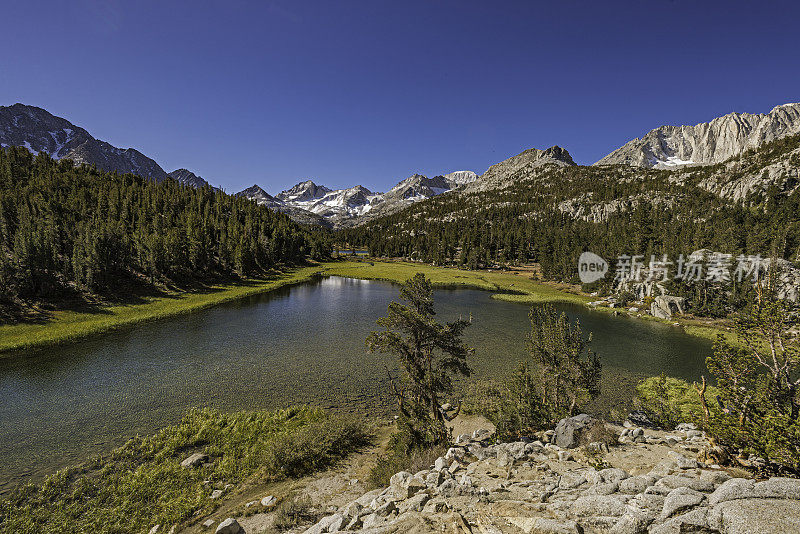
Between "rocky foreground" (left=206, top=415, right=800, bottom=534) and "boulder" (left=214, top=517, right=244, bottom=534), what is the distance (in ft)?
0.14

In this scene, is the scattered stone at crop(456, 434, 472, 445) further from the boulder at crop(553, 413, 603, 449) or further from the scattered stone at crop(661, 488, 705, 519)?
the scattered stone at crop(661, 488, 705, 519)

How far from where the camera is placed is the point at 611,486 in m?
10.6

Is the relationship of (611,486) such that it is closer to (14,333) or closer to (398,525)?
(398,525)

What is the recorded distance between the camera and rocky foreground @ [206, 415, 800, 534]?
24.7 feet

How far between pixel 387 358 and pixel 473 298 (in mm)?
49275

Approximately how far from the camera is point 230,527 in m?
13.9

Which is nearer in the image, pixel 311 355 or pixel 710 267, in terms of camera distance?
pixel 311 355

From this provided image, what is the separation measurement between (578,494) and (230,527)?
14791 millimetres

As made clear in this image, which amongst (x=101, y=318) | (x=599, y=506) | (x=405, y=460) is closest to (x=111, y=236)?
(x=101, y=318)

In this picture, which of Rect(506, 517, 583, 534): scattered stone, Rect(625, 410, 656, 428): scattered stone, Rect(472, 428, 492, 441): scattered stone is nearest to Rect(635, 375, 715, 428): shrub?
Rect(625, 410, 656, 428): scattered stone

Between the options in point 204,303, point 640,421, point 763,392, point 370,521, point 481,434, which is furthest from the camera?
point 204,303

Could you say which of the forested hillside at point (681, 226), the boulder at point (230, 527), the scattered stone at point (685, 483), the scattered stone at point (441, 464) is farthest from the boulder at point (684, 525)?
the forested hillside at point (681, 226)

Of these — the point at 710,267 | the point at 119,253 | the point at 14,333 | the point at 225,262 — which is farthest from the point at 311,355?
the point at 710,267

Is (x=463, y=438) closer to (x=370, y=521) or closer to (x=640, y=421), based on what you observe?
(x=370, y=521)
